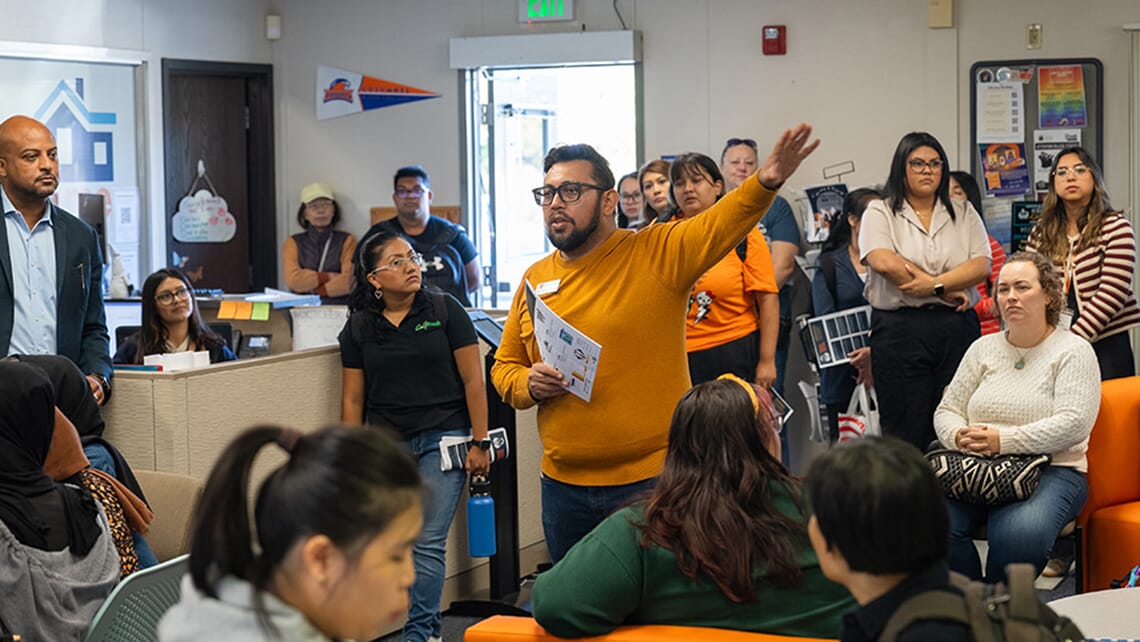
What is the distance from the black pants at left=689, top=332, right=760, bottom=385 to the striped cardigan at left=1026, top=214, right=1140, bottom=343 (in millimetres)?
1155

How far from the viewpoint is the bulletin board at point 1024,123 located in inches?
270

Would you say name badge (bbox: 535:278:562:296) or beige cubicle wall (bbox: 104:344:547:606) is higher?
name badge (bbox: 535:278:562:296)

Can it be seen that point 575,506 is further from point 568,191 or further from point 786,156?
point 786,156

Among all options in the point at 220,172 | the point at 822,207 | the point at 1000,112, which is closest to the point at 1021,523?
the point at 822,207

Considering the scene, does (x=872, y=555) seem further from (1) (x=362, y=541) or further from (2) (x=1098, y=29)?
(2) (x=1098, y=29)

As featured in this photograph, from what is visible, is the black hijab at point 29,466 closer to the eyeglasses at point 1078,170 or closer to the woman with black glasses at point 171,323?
the woman with black glasses at point 171,323

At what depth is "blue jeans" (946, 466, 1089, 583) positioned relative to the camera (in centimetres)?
368

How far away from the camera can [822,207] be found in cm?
704

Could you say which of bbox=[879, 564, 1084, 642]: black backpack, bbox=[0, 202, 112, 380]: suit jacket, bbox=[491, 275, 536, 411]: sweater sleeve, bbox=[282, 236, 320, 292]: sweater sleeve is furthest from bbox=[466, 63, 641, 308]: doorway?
bbox=[879, 564, 1084, 642]: black backpack

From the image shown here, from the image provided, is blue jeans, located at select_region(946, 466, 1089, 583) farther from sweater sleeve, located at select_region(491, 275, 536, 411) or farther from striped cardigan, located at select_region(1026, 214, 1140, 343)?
sweater sleeve, located at select_region(491, 275, 536, 411)

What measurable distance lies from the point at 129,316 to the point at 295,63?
226cm

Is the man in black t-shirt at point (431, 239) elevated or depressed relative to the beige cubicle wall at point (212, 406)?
elevated

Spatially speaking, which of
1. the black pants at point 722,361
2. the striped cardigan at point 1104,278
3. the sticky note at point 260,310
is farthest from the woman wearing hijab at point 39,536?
the striped cardigan at point 1104,278

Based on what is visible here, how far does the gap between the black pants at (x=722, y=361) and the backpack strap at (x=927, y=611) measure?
3.21 meters
